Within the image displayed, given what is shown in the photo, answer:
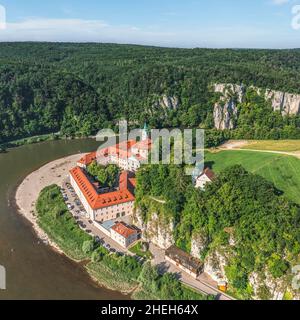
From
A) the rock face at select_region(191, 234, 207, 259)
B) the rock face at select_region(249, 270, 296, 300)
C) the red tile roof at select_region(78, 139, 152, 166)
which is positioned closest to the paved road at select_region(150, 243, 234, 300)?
the rock face at select_region(191, 234, 207, 259)

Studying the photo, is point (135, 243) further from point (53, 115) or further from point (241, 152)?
point (53, 115)

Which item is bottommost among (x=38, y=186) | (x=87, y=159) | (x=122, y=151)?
(x=38, y=186)

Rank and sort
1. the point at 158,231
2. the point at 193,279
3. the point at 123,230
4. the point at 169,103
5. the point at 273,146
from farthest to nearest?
the point at 169,103 < the point at 273,146 < the point at 123,230 < the point at 158,231 < the point at 193,279

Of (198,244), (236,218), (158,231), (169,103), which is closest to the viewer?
(236,218)

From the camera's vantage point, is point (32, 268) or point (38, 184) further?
point (38, 184)

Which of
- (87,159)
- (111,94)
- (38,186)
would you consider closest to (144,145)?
(87,159)

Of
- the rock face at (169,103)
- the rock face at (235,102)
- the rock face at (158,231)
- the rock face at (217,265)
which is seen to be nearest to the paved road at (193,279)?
the rock face at (217,265)

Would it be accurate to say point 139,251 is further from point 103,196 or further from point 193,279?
point 103,196
